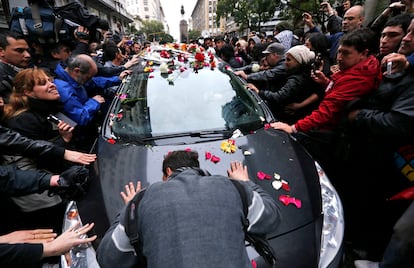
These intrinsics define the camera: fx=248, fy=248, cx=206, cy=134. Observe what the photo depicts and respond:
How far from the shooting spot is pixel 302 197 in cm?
163

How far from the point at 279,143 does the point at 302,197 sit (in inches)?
23.4

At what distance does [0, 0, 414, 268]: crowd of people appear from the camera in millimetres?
1360

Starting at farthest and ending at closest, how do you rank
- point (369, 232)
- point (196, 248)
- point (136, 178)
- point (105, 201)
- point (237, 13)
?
point (237, 13), point (369, 232), point (136, 178), point (105, 201), point (196, 248)

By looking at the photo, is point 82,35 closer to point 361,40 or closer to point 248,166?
point 248,166

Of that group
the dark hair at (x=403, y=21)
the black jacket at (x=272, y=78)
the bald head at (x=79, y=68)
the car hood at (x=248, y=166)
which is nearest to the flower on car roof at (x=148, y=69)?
the bald head at (x=79, y=68)

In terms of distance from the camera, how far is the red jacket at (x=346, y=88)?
2.16m

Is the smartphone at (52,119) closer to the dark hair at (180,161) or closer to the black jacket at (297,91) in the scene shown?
the dark hair at (180,161)

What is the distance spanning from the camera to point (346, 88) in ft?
7.25

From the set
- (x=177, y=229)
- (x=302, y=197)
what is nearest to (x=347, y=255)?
(x=302, y=197)

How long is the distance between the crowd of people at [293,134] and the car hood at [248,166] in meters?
0.16

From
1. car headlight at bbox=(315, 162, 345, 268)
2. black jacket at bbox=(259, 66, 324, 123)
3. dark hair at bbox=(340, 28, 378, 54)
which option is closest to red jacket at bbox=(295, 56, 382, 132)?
dark hair at bbox=(340, 28, 378, 54)

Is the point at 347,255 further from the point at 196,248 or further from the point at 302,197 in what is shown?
the point at 196,248

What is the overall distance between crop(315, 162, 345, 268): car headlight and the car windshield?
2.70 ft

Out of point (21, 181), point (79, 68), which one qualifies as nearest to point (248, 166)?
point (21, 181)
